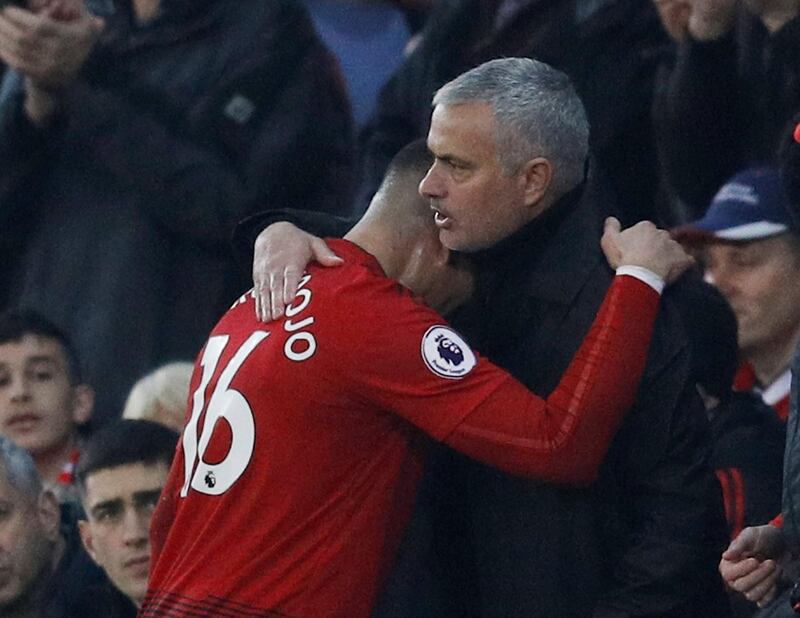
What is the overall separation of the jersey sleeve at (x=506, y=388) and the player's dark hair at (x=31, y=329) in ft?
7.53

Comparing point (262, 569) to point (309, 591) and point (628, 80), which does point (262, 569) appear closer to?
point (309, 591)

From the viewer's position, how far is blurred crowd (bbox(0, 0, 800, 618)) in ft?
14.5

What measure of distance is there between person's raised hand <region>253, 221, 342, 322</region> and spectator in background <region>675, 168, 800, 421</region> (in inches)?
63.2

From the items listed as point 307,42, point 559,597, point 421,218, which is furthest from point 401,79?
point 559,597

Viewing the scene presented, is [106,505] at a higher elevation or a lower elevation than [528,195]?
lower

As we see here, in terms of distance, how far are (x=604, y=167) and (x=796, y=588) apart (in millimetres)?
2492

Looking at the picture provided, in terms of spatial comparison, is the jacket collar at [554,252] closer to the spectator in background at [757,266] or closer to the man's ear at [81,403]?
the spectator in background at [757,266]

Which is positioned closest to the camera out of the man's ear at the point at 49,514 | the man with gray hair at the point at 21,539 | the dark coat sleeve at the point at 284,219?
the dark coat sleeve at the point at 284,219

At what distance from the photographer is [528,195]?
14.1 feet

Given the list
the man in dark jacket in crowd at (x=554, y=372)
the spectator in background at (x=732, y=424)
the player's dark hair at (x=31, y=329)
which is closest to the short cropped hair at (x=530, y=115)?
the man in dark jacket in crowd at (x=554, y=372)

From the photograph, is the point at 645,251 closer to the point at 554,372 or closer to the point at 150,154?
the point at 554,372

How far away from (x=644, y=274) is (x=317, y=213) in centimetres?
95

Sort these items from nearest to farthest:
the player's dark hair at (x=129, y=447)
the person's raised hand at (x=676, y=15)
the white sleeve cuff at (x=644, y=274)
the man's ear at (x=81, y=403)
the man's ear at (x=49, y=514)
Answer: the white sleeve cuff at (x=644, y=274) < the man's ear at (x=49, y=514) < the player's dark hair at (x=129, y=447) < the person's raised hand at (x=676, y=15) < the man's ear at (x=81, y=403)

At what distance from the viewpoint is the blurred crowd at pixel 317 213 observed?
443 centimetres
